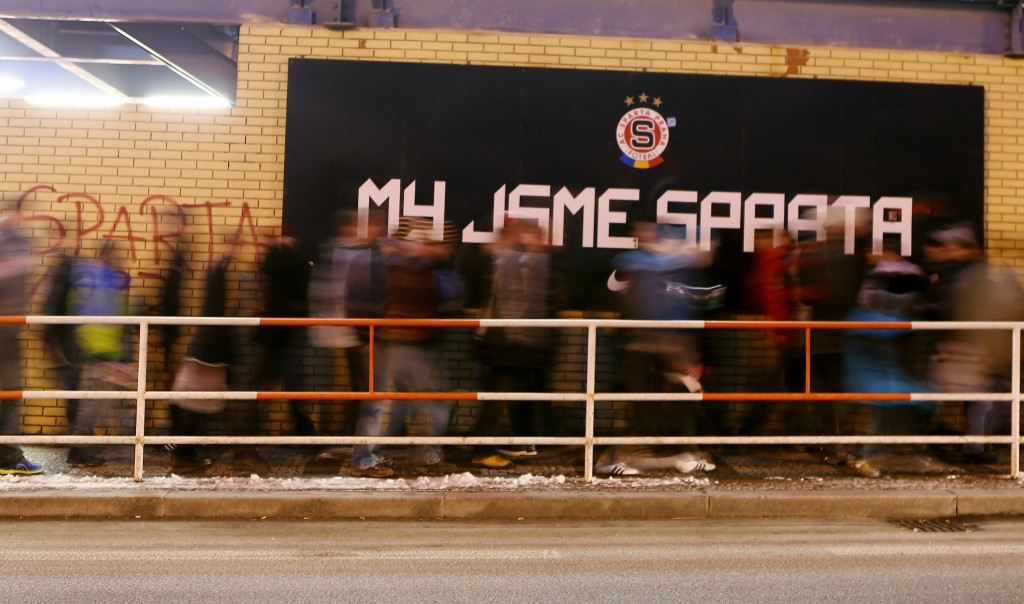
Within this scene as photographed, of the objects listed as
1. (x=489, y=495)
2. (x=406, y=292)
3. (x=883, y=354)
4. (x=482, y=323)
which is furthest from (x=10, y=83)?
(x=883, y=354)

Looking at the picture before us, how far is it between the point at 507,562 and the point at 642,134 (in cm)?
500

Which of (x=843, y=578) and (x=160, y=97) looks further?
(x=160, y=97)

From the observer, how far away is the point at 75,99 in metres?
8.62

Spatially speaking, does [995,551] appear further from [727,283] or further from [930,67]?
[930,67]

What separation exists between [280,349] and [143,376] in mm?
1319

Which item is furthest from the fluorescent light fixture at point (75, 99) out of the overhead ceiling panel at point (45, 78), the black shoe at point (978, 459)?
the black shoe at point (978, 459)

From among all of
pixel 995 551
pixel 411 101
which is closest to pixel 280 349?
pixel 411 101

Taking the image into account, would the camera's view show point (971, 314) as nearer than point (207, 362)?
No

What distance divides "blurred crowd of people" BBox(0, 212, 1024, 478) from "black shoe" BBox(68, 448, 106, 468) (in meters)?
0.02

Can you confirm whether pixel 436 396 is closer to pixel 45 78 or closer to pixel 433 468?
pixel 433 468

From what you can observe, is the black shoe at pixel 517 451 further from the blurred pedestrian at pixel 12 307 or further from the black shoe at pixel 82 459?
the blurred pedestrian at pixel 12 307

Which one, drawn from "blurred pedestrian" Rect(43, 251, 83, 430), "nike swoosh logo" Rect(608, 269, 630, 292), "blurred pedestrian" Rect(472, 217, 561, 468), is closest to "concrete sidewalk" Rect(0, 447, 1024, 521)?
"blurred pedestrian" Rect(472, 217, 561, 468)

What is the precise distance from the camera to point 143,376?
6.36 metres

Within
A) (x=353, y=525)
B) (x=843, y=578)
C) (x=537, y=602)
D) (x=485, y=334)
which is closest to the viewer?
(x=537, y=602)
